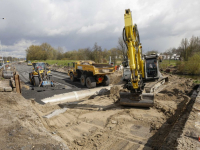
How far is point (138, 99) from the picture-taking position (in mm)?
6133

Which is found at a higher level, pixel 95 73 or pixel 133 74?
pixel 133 74

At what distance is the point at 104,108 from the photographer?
255 inches

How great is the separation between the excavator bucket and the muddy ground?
0.24 metres

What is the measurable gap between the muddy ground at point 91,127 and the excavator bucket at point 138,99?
236 mm

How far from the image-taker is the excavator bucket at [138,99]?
602 centimetres

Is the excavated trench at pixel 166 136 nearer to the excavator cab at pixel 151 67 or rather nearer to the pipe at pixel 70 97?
the excavator cab at pixel 151 67

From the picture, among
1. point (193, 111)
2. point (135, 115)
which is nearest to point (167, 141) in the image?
point (135, 115)

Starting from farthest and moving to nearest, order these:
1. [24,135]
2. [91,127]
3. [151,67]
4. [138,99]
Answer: [151,67]
[138,99]
[91,127]
[24,135]

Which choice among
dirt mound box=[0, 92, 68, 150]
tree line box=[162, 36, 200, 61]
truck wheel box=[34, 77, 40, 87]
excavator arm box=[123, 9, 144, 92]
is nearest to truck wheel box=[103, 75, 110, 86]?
truck wheel box=[34, 77, 40, 87]

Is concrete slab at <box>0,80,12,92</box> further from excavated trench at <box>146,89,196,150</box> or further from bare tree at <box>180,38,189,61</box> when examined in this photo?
bare tree at <box>180,38,189,61</box>

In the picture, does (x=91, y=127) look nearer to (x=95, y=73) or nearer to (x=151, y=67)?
(x=95, y=73)

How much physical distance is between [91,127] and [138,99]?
247 cm

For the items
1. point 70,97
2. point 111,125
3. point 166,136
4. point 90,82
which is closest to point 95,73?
point 90,82

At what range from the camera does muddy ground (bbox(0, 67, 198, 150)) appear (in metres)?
3.62
